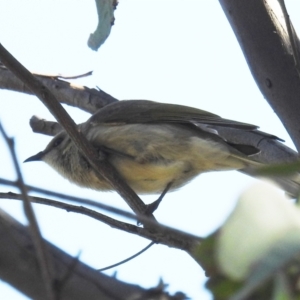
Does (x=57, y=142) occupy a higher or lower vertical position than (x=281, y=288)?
higher

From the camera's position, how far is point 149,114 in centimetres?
516

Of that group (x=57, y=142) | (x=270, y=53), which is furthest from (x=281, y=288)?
(x=57, y=142)

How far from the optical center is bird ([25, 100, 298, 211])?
4.74 m

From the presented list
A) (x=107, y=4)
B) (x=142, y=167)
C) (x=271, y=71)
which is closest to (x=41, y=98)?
(x=107, y=4)

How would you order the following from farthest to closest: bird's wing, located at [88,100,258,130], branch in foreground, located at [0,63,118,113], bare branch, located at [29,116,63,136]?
1. bare branch, located at [29,116,63,136]
2. branch in foreground, located at [0,63,118,113]
3. bird's wing, located at [88,100,258,130]

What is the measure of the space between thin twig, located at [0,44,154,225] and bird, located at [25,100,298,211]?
0.59 metres

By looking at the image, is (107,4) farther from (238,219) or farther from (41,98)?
(238,219)

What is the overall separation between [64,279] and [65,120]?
2075 millimetres

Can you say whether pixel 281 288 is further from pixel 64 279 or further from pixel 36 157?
pixel 36 157

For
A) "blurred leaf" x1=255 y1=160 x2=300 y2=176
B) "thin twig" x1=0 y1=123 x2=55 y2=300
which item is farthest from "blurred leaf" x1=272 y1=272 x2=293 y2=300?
"thin twig" x1=0 y1=123 x2=55 y2=300

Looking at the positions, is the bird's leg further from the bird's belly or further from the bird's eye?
the bird's eye

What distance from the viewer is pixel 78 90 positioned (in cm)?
530

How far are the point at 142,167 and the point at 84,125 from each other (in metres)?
0.70

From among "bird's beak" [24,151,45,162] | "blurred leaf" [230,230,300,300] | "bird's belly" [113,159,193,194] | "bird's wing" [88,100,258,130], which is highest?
"bird's beak" [24,151,45,162]
